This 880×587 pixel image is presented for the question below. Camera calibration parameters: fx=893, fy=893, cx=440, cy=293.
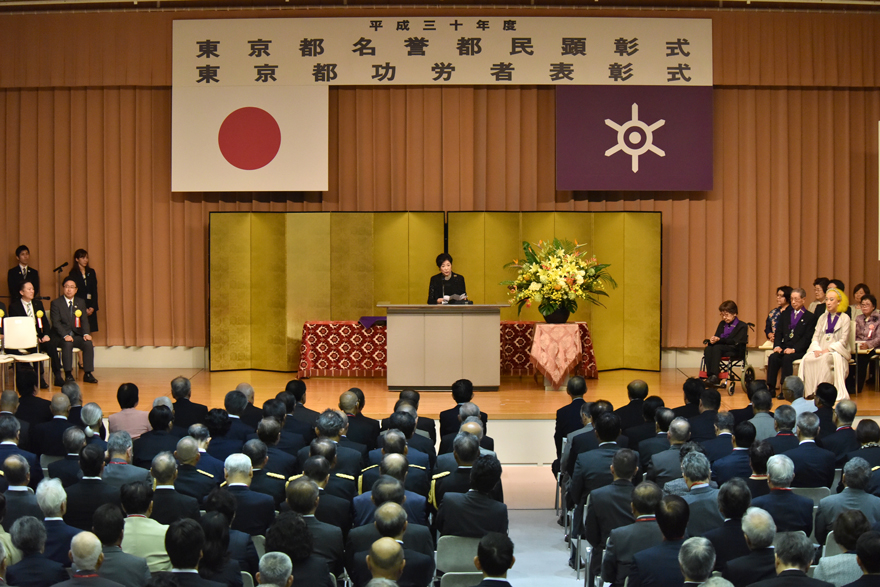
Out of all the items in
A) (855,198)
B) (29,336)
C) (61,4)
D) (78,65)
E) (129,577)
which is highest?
(61,4)

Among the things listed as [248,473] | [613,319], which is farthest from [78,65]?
[248,473]

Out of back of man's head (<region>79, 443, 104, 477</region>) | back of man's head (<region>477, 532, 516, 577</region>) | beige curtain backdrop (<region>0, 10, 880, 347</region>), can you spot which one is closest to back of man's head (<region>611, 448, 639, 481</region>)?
back of man's head (<region>477, 532, 516, 577</region>)

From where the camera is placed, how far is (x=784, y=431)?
543 centimetres

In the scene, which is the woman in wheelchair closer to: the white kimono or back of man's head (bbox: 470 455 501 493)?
the white kimono

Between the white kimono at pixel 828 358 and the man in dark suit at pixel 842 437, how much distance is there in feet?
9.99

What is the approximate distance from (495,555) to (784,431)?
2944 mm

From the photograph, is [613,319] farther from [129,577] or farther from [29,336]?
[129,577]

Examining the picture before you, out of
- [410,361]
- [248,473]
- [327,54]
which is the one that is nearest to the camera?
[248,473]

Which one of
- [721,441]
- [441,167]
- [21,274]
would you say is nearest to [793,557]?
[721,441]

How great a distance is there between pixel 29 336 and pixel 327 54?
193 inches

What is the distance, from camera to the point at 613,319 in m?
11.5

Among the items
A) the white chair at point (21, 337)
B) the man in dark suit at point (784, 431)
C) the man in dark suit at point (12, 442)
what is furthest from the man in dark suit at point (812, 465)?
the white chair at point (21, 337)

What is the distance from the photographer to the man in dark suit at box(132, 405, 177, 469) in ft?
17.7

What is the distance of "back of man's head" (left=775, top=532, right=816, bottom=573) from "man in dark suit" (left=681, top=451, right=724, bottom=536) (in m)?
0.95
